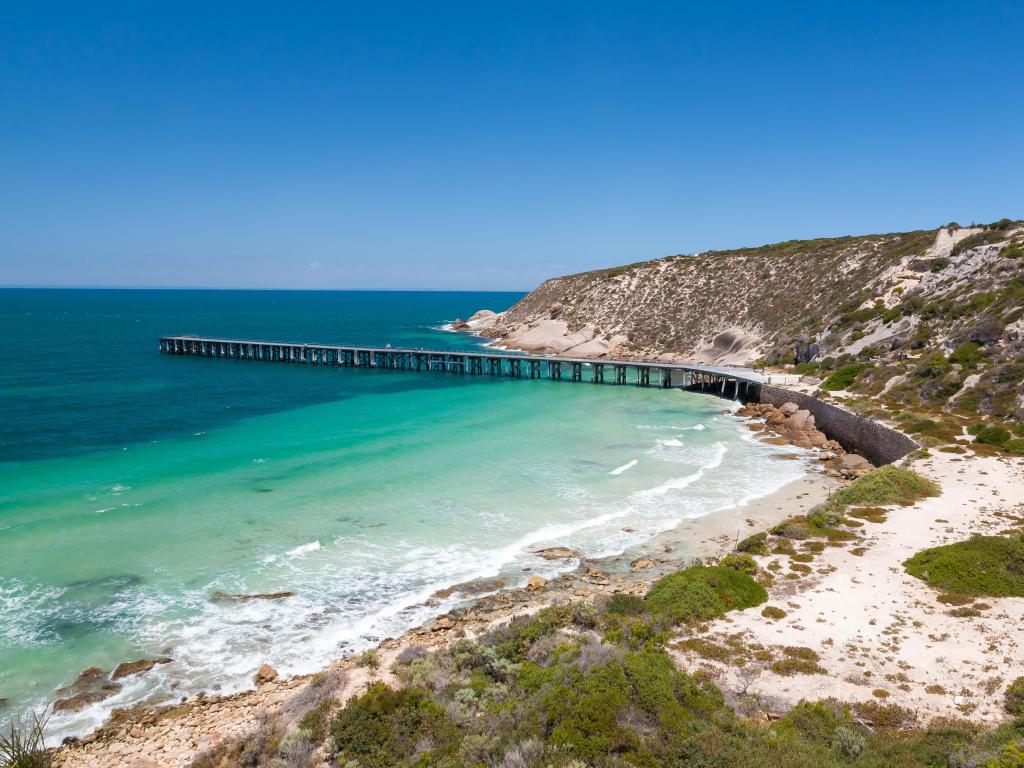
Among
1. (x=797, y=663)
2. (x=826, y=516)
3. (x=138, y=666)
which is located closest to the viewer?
(x=797, y=663)

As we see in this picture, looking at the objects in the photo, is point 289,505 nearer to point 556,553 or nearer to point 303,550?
point 303,550

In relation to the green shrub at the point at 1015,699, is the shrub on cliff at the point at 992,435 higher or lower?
higher

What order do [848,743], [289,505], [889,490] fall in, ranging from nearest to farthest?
[848,743] → [889,490] → [289,505]

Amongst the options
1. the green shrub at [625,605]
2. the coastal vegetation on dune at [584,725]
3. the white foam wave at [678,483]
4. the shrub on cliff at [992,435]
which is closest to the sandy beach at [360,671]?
the coastal vegetation on dune at [584,725]

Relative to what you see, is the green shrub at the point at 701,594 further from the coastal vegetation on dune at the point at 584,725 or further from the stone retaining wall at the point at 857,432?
the stone retaining wall at the point at 857,432

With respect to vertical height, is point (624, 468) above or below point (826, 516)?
below

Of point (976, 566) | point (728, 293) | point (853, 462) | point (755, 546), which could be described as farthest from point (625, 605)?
point (728, 293)
